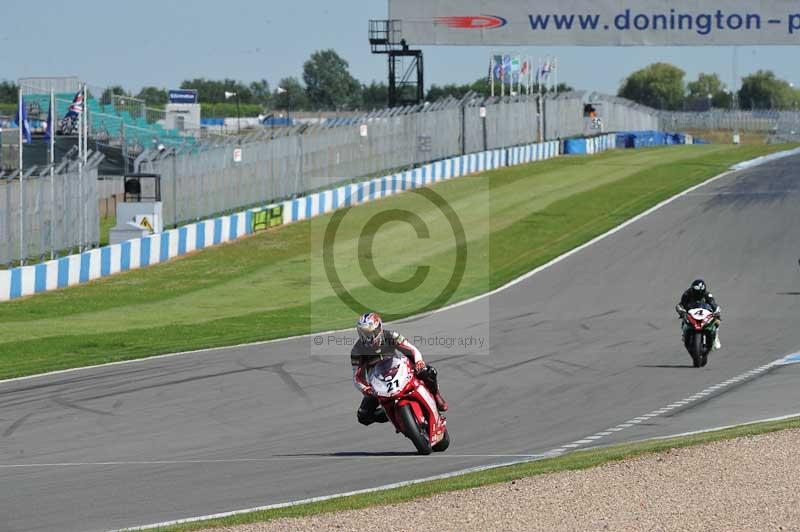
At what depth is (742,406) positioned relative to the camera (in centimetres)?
1642

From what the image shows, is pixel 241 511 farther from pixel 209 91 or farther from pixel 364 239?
pixel 209 91

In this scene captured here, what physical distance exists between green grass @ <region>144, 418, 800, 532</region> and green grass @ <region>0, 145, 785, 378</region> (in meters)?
10.7

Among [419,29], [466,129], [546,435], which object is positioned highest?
[419,29]

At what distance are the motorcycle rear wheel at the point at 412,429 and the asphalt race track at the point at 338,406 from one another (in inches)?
6.5

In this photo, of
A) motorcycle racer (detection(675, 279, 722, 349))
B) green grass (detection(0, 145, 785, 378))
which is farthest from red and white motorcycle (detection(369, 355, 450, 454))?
green grass (detection(0, 145, 785, 378))

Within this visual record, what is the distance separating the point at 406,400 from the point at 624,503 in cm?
321

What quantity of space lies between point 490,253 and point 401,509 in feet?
89.7

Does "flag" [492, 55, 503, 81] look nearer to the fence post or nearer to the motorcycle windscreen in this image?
the fence post

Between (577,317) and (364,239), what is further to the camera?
(364,239)

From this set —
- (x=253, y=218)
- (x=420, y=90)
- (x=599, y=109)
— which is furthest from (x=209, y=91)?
(x=253, y=218)

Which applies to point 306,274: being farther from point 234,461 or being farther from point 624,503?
point 624,503

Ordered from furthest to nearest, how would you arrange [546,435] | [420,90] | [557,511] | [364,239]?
1. [420,90]
2. [364,239]
3. [546,435]
4. [557,511]

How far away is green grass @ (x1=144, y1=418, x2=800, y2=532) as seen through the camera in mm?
10461

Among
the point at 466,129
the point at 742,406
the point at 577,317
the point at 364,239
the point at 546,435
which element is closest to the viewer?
the point at 546,435
